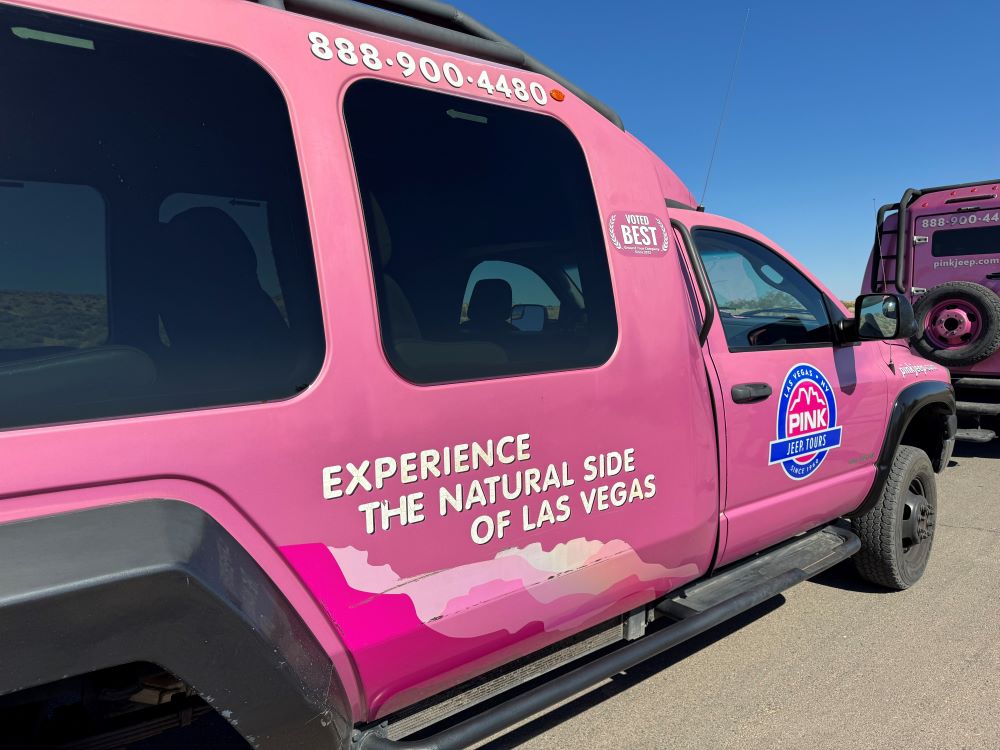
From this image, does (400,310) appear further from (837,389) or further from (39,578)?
(837,389)

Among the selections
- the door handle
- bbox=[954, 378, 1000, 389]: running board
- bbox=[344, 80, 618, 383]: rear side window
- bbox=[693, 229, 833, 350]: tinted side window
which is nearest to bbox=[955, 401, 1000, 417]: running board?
bbox=[954, 378, 1000, 389]: running board

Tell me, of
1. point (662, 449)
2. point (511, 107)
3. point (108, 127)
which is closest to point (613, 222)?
point (511, 107)

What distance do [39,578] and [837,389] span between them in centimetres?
296

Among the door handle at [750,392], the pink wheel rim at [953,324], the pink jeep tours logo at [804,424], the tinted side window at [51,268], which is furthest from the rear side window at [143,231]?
the pink wheel rim at [953,324]

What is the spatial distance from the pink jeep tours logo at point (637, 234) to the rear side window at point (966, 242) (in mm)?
7037

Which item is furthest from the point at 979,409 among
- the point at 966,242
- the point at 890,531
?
the point at 890,531

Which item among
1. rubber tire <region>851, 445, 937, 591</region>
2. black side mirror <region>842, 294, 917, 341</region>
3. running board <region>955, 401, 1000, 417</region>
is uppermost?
black side mirror <region>842, 294, 917, 341</region>

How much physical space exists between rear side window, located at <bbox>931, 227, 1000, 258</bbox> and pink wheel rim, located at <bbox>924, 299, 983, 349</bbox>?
109cm

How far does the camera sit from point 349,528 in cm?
148

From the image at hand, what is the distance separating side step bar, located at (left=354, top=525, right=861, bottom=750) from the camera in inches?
67.4

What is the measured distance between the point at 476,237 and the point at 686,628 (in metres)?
1.51

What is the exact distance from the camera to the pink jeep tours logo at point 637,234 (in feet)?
7.13

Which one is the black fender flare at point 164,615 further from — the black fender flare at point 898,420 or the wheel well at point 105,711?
the black fender flare at point 898,420

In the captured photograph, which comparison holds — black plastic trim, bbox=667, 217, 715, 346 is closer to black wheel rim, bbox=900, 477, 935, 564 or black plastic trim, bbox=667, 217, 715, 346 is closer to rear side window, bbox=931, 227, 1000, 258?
black wheel rim, bbox=900, 477, 935, 564
